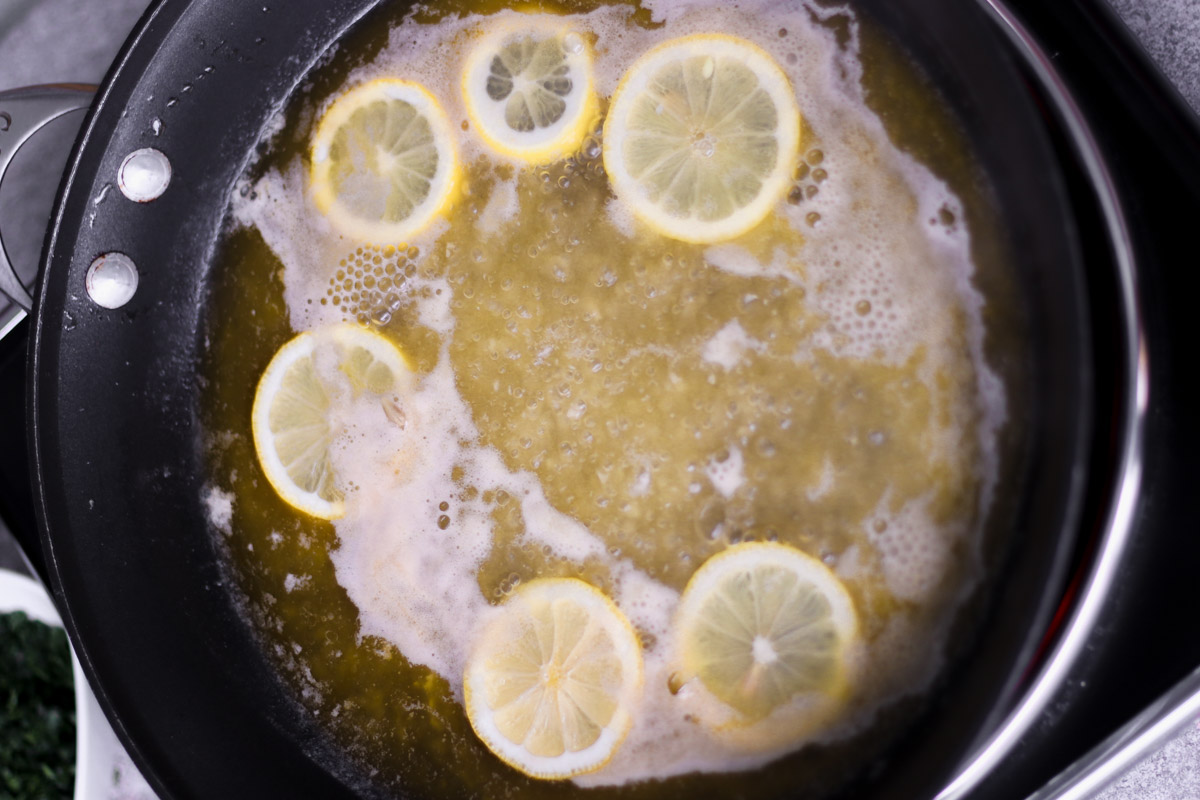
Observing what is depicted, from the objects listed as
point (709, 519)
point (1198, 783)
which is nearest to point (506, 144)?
point (709, 519)

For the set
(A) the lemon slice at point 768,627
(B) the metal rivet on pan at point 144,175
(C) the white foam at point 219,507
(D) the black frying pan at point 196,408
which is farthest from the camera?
(C) the white foam at point 219,507

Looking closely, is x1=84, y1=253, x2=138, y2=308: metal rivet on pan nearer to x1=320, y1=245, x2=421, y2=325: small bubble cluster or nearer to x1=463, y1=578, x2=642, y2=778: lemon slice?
x1=320, y1=245, x2=421, y2=325: small bubble cluster

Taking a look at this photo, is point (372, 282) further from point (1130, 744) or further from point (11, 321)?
point (1130, 744)

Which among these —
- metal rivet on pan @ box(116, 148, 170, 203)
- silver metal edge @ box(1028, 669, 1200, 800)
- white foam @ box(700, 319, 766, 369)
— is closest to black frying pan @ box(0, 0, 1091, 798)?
metal rivet on pan @ box(116, 148, 170, 203)

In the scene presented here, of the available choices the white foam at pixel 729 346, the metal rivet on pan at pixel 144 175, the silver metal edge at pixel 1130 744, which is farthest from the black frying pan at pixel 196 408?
the white foam at pixel 729 346

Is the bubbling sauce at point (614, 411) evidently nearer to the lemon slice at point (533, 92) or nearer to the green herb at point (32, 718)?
the lemon slice at point (533, 92)

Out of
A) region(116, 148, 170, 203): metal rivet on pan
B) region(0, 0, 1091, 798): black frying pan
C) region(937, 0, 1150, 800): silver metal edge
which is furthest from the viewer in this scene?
region(116, 148, 170, 203): metal rivet on pan
